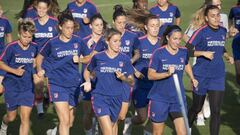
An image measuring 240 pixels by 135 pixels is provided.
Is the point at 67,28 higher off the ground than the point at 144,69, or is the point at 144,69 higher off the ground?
the point at 67,28

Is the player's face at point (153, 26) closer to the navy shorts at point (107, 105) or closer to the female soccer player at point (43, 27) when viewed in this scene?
the navy shorts at point (107, 105)

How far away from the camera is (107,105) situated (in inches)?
425

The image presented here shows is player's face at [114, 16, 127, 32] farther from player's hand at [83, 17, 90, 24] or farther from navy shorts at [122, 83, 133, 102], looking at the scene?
player's hand at [83, 17, 90, 24]

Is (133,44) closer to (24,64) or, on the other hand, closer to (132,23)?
(132,23)

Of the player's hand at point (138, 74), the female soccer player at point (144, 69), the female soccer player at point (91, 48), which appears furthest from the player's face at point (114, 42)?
the female soccer player at point (144, 69)

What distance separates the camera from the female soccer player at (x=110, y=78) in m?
10.8

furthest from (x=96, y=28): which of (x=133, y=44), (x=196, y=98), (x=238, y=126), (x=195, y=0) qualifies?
(x=195, y=0)

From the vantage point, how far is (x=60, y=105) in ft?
37.5

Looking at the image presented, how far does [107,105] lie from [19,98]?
72.5 inches

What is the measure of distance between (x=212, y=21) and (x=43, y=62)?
3054 millimetres

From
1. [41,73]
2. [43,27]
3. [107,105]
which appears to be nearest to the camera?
[107,105]

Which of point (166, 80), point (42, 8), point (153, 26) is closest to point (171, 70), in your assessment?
point (166, 80)

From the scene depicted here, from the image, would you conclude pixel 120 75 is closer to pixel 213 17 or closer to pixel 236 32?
pixel 213 17

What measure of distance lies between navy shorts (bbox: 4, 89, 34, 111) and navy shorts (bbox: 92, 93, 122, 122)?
1.41 meters
